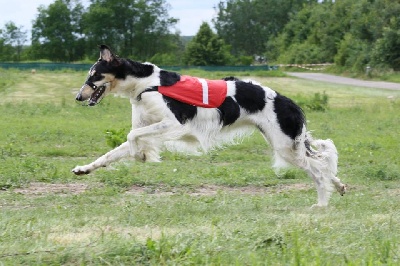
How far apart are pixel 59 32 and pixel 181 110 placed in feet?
205

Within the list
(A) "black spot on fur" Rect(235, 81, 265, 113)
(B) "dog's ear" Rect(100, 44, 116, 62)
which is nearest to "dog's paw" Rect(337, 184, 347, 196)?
(A) "black spot on fur" Rect(235, 81, 265, 113)

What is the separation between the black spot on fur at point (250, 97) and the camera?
354 inches

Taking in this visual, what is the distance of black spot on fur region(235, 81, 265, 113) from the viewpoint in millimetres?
8984

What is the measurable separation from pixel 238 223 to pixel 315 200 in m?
2.90

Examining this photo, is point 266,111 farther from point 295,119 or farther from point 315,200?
point 315,200

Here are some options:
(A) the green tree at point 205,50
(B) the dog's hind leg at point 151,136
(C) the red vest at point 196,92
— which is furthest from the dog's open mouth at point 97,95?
(A) the green tree at point 205,50

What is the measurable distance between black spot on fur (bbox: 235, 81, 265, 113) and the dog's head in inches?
61.1

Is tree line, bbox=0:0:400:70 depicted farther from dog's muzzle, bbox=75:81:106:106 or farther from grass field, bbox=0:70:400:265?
dog's muzzle, bbox=75:81:106:106

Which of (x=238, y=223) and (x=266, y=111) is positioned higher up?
(x=266, y=111)

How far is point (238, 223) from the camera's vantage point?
267 inches

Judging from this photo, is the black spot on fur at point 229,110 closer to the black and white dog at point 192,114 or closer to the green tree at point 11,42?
the black and white dog at point 192,114

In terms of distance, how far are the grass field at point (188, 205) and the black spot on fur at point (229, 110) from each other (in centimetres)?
103

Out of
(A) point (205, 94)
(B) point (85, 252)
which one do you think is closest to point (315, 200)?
(A) point (205, 94)

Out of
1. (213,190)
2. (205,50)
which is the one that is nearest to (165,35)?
(205,50)
